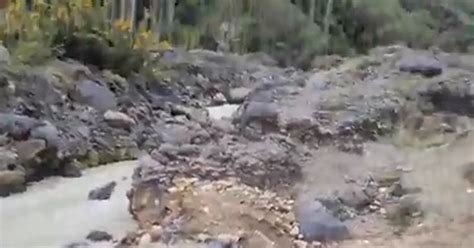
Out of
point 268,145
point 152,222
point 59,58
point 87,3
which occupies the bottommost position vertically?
point 152,222

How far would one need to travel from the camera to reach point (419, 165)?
6.74 ft

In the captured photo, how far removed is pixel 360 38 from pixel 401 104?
8.2 inches

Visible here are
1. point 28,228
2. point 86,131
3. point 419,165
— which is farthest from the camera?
point 419,165

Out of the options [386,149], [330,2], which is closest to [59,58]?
[330,2]

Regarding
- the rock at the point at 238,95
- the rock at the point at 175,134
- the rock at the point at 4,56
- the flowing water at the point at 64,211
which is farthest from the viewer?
the rock at the point at 238,95

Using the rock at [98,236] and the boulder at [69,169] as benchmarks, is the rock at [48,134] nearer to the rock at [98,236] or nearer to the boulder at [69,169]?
the boulder at [69,169]

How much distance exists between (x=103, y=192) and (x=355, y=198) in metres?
0.62

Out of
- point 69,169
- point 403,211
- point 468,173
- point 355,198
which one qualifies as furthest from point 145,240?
point 468,173

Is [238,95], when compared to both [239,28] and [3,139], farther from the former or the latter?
[3,139]

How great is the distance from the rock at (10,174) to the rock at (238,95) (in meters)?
0.56

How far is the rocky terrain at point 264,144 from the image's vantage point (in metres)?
1.89

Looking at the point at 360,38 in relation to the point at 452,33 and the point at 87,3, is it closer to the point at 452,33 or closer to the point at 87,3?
the point at 452,33

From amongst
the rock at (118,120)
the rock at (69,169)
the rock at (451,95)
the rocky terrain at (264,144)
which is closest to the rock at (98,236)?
the rocky terrain at (264,144)

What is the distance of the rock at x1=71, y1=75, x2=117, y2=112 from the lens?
76.5 inches
